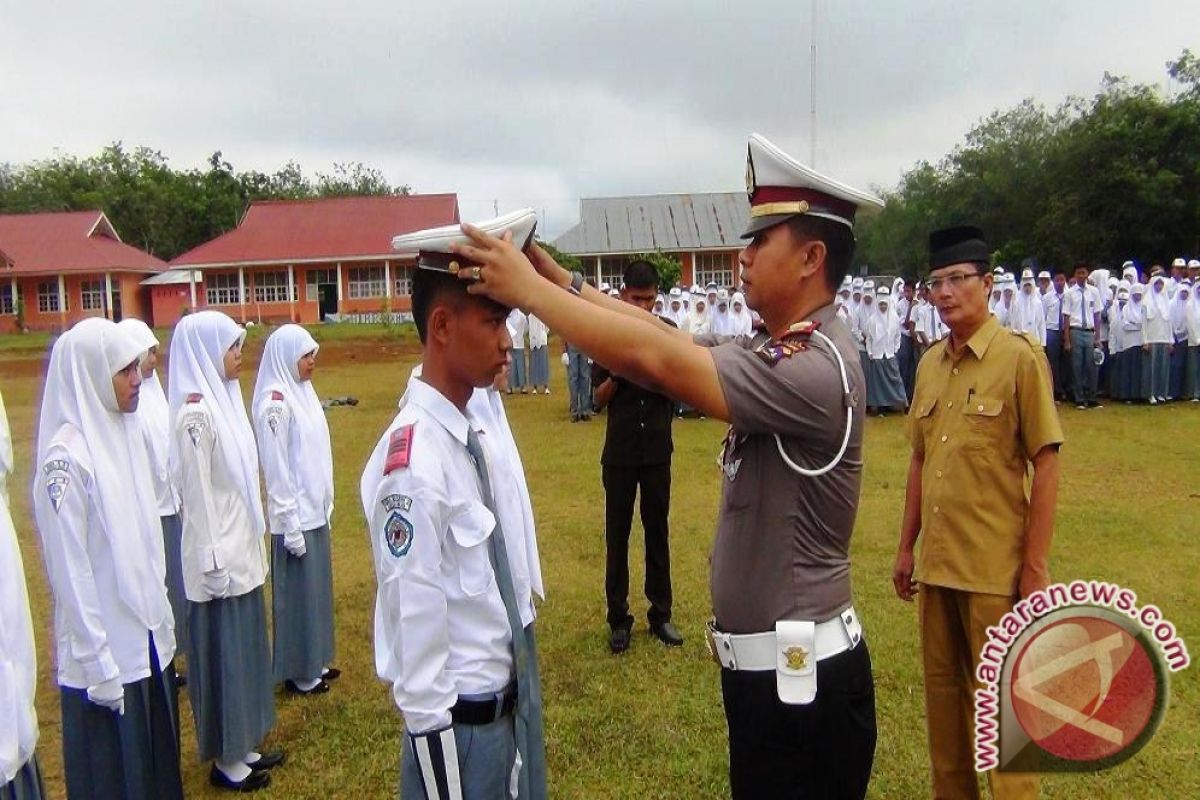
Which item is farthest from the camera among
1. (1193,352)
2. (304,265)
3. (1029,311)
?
(304,265)

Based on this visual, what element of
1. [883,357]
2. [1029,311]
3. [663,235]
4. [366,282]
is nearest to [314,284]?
[366,282]

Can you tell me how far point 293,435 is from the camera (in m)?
5.01

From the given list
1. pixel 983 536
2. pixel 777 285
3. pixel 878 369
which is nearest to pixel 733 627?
pixel 777 285

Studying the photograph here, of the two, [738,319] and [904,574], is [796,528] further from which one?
[738,319]

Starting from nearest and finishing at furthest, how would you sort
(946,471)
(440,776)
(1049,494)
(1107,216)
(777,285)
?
(440,776), (777,285), (1049,494), (946,471), (1107,216)

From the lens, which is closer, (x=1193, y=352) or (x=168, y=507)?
(x=168, y=507)

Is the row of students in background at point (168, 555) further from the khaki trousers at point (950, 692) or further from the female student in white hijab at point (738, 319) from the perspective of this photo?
the female student in white hijab at point (738, 319)

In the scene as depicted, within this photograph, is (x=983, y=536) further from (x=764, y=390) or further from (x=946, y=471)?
(x=764, y=390)

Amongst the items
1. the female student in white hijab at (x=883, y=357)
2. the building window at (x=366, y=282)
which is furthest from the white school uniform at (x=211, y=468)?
the building window at (x=366, y=282)

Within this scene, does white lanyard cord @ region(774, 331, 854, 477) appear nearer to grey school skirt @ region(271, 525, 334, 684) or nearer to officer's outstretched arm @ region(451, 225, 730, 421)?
officer's outstretched arm @ region(451, 225, 730, 421)

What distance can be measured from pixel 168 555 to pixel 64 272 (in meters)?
38.8

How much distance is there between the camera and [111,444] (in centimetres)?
337

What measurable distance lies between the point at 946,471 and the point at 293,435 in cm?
345

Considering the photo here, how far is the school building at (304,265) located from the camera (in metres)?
37.2
